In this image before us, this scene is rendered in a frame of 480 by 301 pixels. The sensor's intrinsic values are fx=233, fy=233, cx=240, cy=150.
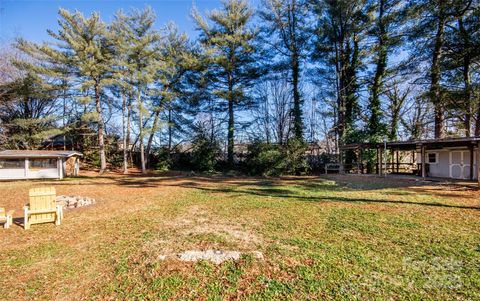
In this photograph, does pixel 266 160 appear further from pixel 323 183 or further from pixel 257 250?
pixel 257 250

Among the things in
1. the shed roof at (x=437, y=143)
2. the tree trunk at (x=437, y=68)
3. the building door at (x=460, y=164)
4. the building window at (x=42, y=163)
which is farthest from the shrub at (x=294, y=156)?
the building window at (x=42, y=163)

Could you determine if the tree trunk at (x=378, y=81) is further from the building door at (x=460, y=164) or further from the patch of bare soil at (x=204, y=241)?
the patch of bare soil at (x=204, y=241)

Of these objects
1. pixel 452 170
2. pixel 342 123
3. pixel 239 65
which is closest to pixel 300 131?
pixel 342 123

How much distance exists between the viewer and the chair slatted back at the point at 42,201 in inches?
222

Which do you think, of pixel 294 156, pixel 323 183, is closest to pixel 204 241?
pixel 323 183

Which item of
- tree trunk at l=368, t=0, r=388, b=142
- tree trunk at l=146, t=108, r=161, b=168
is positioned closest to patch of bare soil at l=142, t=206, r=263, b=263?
tree trunk at l=368, t=0, r=388, b=142

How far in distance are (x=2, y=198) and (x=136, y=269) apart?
31.9 feet

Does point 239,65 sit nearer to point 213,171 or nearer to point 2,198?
point 213,171

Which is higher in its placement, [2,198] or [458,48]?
[458,48]

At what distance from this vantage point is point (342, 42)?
18734 mm

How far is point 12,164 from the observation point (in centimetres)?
1567

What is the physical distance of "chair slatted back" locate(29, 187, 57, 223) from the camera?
5.65 meters

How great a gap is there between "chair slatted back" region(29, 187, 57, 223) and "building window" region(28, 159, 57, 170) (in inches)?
528

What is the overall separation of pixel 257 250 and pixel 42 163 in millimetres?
18736
